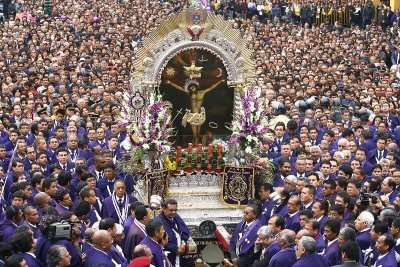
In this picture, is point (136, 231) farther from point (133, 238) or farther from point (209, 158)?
point (209, 158)

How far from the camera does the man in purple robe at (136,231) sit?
15047 mm

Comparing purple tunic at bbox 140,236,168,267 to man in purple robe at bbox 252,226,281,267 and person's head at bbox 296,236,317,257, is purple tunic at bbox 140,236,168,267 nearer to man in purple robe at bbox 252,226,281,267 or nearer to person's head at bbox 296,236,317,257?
man in purple robe at bbox 252,226,281,267

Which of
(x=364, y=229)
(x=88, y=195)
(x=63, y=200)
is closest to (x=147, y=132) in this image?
(x=63, y=200)

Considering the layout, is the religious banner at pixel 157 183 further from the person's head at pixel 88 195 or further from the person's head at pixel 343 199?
the person's head at pixel 343 199

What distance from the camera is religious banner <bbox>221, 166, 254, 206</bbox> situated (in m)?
20.1

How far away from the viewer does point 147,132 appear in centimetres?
1989

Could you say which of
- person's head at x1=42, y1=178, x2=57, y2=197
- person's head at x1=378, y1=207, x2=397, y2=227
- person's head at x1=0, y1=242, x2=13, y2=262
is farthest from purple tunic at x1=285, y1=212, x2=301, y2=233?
person's head at x1=0, y1=242, x2=13, y2=262

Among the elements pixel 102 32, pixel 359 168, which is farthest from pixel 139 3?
pixel 359 168

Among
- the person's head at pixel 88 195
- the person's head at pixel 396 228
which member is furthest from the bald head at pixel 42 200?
the person's head at pixel 396 228

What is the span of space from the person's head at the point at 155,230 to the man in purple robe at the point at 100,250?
99cm

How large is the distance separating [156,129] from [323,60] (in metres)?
14.5

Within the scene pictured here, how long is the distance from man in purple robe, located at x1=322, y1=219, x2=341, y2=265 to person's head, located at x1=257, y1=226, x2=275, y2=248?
82cm

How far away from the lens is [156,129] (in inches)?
786

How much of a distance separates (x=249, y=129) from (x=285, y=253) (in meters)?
6.88
